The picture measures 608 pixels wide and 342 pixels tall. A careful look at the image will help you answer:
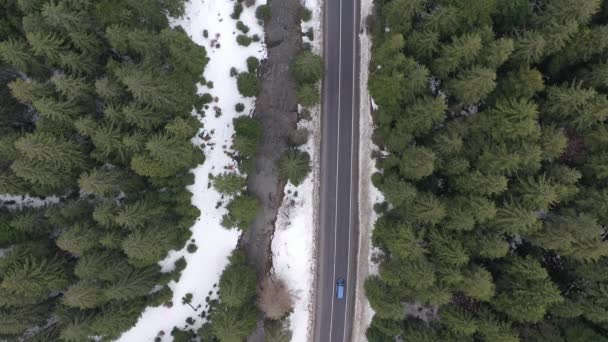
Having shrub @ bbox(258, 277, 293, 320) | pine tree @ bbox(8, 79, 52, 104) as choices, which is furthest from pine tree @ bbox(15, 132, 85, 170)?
shrub @ bbox(258, 277, 293, 320)

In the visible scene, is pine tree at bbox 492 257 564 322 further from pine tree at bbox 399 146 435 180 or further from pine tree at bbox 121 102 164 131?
pine tree at bbox 121 102 164 131

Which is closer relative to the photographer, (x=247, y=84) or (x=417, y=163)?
(x=417, y=163)

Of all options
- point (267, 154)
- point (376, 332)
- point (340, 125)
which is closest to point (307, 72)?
point (340, 125)

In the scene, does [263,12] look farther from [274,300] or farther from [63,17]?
[274,300]

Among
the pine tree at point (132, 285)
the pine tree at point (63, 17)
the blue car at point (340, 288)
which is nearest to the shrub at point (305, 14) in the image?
the pine tree at point (63, 17)

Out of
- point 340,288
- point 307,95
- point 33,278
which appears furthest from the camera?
point 340,288

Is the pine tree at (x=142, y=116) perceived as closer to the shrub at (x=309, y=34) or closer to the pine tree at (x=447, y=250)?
the shrub at (x=309, y=34)

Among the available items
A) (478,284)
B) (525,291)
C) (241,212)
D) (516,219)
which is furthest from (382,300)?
(241,212)
